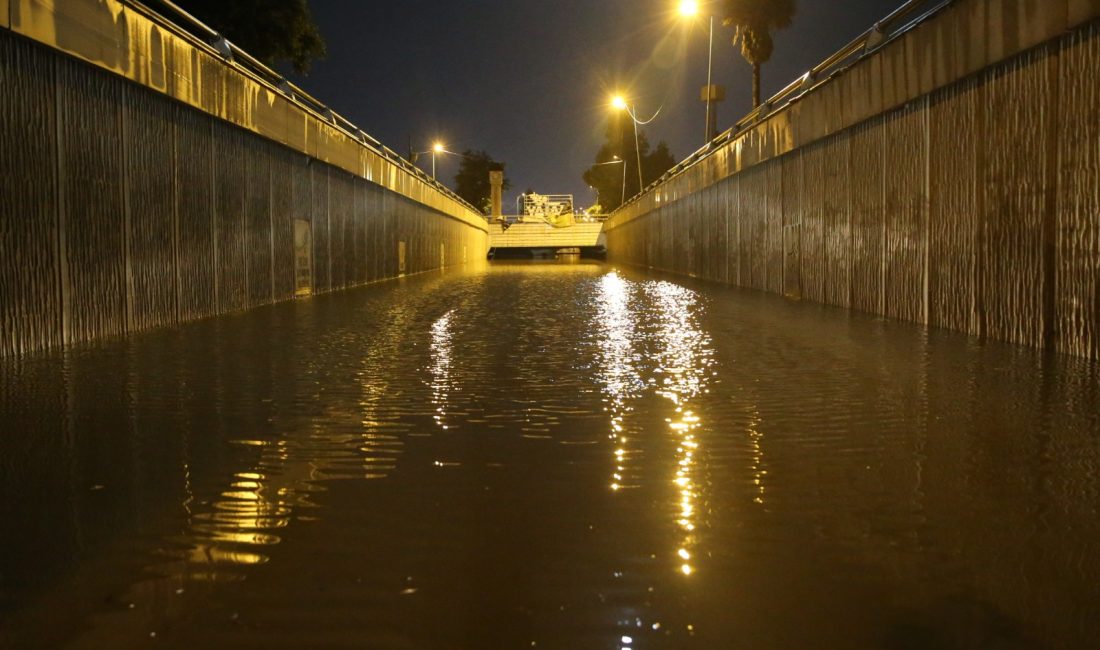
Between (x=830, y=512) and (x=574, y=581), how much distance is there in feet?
4.68

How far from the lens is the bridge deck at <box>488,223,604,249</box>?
75.1 meters

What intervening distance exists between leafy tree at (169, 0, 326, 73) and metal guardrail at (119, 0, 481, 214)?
4.88 ft

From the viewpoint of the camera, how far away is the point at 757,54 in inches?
1914

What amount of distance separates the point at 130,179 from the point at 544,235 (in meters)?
63.1

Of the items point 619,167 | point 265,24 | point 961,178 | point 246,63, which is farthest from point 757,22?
point 619,167

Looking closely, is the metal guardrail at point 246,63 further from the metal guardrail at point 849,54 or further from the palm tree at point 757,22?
the palm tree at point 757,22

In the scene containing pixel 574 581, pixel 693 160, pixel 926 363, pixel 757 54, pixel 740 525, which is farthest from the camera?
pixel 757 54

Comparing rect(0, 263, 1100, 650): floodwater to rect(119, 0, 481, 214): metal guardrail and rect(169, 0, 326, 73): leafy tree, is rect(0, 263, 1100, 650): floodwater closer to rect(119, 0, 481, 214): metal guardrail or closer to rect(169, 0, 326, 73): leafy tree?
rect(119, 0, 481, 214): metal guardrail

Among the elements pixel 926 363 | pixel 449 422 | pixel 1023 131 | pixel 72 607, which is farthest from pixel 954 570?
pixel 1023 131

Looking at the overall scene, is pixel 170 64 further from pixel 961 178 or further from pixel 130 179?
pixel 961 178

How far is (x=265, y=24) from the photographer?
32938 mm

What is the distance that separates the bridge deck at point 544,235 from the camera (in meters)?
75.1

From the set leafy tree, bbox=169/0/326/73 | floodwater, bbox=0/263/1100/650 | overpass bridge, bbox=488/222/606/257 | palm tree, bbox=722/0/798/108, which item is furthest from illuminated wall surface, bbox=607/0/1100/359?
overpass bridge, bbox=488/222/606/257

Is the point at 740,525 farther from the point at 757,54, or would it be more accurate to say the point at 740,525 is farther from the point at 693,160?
the point at 757,54
